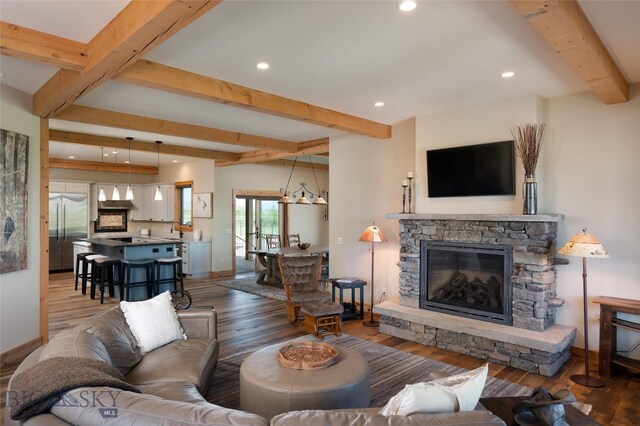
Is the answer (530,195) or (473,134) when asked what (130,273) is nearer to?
(473,134)

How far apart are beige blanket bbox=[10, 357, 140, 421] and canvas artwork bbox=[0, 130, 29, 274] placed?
2947 millimetres

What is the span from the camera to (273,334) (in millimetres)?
5078

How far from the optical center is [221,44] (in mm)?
2979

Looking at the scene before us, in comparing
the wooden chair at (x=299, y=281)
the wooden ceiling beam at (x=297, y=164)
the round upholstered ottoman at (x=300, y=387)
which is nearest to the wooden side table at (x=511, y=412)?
the round upholstered ottoman at (x=300, y=387)

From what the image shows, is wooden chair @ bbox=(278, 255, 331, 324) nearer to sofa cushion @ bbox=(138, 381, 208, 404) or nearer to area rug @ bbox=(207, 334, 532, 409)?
area rug @ bbox=(207, 334, 532, 409)

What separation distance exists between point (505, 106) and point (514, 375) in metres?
2.92

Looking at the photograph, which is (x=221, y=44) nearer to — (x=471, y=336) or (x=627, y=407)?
(x=471, y=336)

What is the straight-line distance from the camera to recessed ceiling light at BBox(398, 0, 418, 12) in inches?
93.1

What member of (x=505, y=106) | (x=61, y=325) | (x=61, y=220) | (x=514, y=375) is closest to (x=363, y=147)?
(x=505, y=106)

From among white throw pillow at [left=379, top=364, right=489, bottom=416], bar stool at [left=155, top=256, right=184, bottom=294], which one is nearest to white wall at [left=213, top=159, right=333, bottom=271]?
bar stool at [left=155, top=256, right=184, bottom=294]

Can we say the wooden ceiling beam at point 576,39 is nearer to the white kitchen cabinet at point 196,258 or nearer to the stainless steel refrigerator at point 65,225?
the white kitchen cabinet at point 196,258

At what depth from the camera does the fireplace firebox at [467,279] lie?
439cm

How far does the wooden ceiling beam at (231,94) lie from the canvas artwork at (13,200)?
1.75 metres

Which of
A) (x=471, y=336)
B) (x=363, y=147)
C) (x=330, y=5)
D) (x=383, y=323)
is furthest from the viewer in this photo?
(x=363, y=147)
